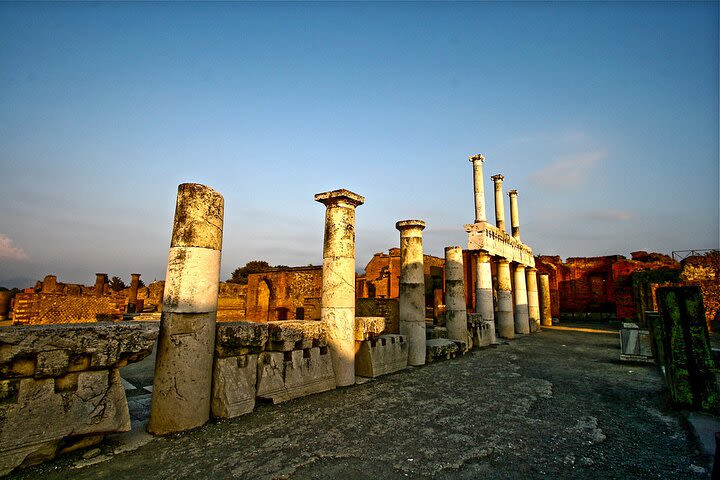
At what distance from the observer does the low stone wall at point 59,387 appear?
9.43 feet

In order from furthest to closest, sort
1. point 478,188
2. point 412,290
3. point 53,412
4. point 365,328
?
point 478,188
point 412,290
point 365,328
point 53,412

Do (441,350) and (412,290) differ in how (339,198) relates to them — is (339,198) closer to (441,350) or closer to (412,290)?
(412,290)

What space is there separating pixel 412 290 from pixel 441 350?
183 centimetres

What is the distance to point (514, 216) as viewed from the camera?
749 inches

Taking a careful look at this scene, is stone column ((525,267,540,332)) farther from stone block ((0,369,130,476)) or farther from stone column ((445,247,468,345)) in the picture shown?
stone block ((0,369,130,476))

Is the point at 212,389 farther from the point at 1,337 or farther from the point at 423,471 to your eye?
the point at 423,471

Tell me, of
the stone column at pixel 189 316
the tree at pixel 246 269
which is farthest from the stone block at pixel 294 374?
the tree at pixel 246 269

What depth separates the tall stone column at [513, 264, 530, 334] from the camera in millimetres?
16578

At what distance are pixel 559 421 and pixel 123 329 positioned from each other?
4.96m

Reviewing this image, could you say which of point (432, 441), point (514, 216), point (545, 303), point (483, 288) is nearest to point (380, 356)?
point (432, 441)

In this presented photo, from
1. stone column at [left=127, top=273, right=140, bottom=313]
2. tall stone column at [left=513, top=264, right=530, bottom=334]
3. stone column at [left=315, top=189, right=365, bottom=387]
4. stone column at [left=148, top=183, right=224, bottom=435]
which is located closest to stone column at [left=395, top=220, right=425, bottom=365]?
stone column at [left=315, top=189, right=365, bottom=387]

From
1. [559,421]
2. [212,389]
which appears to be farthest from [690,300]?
[212,389]

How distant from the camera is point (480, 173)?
48.9 ft

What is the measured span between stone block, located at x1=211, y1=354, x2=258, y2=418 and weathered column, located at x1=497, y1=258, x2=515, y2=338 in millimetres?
12578
